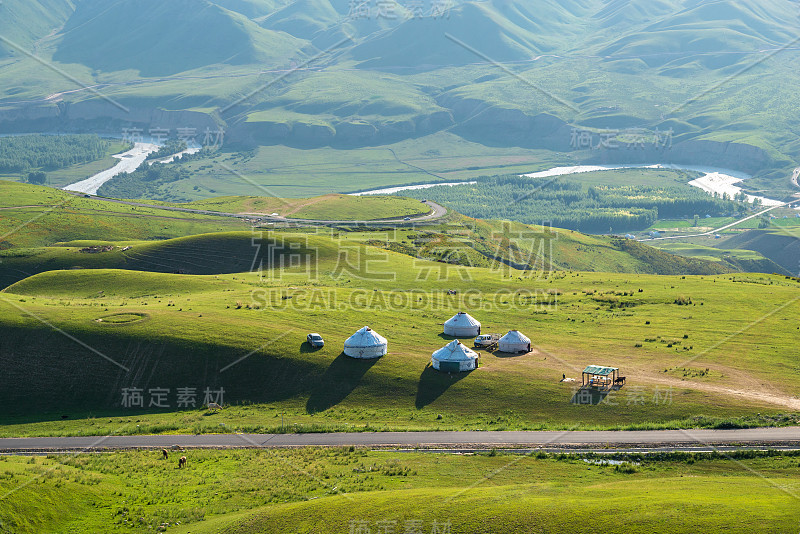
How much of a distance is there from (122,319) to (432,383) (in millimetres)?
42656

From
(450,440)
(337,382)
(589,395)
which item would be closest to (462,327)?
(337,382)

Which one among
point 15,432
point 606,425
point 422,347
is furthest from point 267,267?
point 606,425

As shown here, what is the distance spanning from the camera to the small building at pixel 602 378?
81.8 metres

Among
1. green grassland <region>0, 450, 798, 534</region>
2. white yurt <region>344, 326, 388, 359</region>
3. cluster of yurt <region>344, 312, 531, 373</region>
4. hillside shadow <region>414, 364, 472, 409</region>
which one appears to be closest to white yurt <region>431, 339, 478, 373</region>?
cluster of yurt <region>344, 312, 531, 373</region>

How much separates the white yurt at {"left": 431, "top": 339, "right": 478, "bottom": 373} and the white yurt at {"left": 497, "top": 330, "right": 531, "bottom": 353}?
7.51 metres

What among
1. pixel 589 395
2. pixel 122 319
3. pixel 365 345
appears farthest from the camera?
pixel 122 319

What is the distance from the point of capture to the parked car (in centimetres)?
9375

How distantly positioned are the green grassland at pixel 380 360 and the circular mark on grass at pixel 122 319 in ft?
2.51

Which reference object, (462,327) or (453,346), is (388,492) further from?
(462,327)

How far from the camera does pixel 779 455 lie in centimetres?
6369

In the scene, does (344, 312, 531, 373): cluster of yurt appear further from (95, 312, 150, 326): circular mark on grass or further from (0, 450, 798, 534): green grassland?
(95, 312, 150, 326): circular mark on grass

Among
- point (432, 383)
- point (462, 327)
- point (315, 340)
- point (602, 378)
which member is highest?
point (462, 327)

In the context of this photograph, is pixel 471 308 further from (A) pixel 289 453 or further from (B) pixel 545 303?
(A) pixel 289 453

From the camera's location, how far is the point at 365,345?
91.1m
